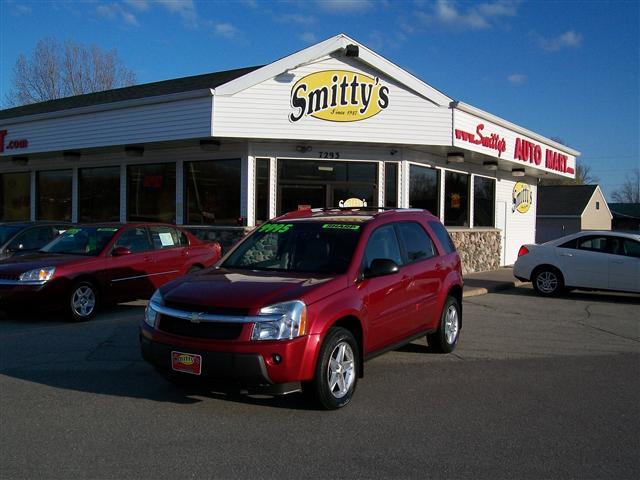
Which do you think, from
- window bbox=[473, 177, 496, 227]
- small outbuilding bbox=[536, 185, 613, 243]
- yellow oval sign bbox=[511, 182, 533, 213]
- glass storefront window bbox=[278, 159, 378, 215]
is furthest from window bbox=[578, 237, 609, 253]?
small outbuilding bbox=[536, 185, 613, 243]

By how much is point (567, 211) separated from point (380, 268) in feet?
151

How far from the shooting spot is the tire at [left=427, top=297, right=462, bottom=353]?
768 cm

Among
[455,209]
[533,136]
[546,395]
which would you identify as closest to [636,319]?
[546,395]

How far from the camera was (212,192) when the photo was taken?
15.7 metres

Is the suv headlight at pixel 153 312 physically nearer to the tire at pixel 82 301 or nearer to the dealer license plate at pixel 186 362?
the dealer license plate at pixel 186 362

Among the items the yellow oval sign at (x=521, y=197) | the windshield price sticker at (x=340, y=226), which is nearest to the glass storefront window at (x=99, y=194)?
the windshield price sticker at (x=340, y=226)

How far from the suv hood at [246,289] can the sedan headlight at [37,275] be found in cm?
425

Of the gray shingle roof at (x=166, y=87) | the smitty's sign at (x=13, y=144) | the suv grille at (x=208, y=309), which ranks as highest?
the gray shingle roof at (x=166, y=87)

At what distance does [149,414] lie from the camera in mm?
5305

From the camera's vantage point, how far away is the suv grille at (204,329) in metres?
5.05

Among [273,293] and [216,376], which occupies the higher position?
[273,293]

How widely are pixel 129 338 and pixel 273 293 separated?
3.92 metres

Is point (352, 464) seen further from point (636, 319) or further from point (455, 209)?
point (455, 209)

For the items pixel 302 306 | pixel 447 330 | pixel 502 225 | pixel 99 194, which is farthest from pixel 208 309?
pixel 502 225
